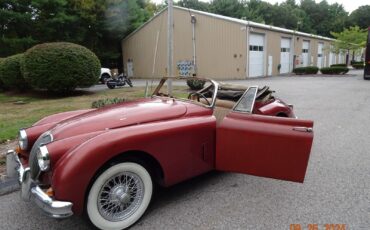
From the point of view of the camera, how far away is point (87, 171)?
105 inches

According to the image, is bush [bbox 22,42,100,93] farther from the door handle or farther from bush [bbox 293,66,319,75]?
bush [bbox 293,66,319,75]

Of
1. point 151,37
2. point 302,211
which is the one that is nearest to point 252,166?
point 302,211

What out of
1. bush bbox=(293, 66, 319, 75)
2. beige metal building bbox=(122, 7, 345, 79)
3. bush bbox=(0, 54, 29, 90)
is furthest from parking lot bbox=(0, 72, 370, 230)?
bush bbox=(293, 66, 319, 75)

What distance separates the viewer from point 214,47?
24250 millimetres

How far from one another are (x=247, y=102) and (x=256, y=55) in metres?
22.0

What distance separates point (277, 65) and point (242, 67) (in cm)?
589

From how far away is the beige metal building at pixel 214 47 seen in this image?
23.4m

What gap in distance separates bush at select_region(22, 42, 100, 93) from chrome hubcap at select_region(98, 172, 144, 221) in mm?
11863

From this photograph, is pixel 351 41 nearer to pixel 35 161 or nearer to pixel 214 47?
pixel 214 47

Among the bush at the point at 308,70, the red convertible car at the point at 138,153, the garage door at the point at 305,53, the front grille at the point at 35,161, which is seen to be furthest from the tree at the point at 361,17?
the front grille at the point at 35,161

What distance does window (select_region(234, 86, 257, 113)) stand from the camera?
146 inches

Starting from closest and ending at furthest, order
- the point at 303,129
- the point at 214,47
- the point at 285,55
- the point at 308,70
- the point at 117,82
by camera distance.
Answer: the point at 303,129, the point at 117,82, the point at 214,47, the point at 308,70, the point at 285,55

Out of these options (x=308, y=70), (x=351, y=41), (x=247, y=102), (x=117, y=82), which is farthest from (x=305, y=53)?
(x=247, y=102)

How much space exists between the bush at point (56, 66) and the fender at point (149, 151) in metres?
11.6
